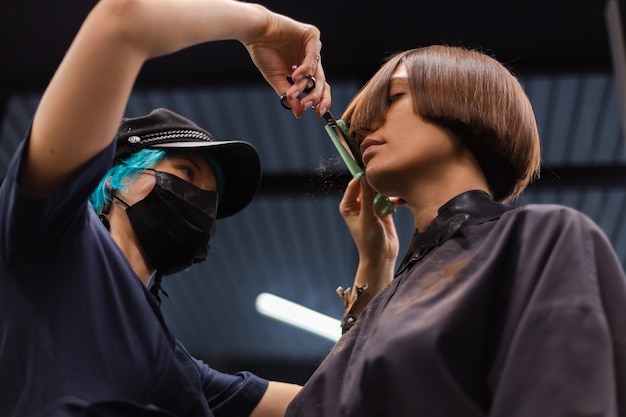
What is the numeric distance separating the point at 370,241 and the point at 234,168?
1.05 feet

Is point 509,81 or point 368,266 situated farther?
point 368,266

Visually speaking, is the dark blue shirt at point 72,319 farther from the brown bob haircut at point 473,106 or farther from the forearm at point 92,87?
the brown bob haircut at point 473,106

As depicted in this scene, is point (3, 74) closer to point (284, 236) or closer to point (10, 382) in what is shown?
point (284, 236)

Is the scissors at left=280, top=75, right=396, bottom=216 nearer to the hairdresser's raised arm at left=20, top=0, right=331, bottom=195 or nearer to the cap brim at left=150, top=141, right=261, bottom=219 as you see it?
the cap brim at left=150, top=141, right=261, bottom=219

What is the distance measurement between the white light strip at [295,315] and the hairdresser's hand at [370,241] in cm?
78

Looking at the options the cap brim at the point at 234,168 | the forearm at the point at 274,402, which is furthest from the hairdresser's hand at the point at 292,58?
the forearm at the point at 274,402

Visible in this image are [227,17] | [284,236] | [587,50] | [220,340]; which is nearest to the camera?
[227,17]

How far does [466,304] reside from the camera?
2.89ft

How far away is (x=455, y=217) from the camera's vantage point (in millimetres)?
1099

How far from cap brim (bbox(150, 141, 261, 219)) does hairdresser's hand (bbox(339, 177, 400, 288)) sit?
0.68ft

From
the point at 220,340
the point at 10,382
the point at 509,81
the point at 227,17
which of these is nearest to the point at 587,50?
the point at 509,81

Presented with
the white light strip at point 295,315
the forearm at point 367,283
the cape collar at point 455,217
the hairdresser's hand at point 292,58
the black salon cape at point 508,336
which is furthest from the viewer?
the white light strip at point 295,315

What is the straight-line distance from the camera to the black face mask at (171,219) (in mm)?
1274

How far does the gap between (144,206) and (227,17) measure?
411 mm
